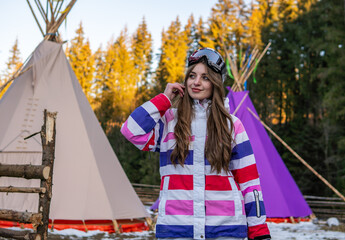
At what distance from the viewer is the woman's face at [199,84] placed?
6.40ft

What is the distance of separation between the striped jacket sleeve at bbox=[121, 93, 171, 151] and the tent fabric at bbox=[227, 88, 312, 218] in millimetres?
6552

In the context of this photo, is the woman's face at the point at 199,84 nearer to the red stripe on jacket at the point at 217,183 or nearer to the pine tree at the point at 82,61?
the red stripe on jacket at the point at 217,183

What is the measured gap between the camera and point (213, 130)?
72.3 inches

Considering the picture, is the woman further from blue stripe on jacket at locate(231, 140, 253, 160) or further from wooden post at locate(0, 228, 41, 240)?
wooden post at locate(0, 228, 41, 240)

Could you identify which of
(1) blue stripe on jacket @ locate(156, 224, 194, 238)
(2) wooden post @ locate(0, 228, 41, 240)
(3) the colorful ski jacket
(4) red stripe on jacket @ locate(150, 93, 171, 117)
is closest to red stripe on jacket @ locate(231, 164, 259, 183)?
(3) the colorful ski jacket

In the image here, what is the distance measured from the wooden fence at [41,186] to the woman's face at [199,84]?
269 centimetres

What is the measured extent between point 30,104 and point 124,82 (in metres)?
26.6

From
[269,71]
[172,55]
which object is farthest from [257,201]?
[172,55]

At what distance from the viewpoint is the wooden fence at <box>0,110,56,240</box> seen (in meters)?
4.06

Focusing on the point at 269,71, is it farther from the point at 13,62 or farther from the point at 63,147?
the point at 13,62

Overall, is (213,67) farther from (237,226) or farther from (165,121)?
(237,226)

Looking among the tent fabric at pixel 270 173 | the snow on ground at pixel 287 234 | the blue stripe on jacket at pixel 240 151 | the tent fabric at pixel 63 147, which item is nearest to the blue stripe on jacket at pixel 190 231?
the blue stripe on jacket at pixel 240 151

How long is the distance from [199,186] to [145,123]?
16.2 inches

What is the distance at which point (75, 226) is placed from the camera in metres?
6.53
